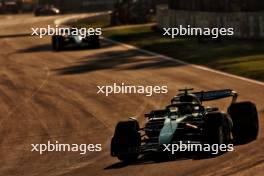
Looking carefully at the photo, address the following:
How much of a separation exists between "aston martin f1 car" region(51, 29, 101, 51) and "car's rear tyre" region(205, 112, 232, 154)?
32.6 metres

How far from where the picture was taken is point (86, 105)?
1080 inches

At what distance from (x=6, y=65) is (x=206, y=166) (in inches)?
1172

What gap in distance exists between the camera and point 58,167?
1788 centimetres

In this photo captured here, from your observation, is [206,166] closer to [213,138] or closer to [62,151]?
[213,138]

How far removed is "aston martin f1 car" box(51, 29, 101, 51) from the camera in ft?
161

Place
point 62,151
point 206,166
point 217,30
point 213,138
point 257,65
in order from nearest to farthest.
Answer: point 206,166
point 213,138
point 62,151
point 257,65
point 217,30

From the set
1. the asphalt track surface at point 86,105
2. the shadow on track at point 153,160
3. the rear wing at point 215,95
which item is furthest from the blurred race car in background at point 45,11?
the shadow on track at point 153,160

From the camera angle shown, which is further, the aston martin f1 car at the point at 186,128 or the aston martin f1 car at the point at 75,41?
the aston martin f1 car at the point at 75,41

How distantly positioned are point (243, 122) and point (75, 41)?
3196cm

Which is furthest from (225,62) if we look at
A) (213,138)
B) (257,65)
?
(213,138)

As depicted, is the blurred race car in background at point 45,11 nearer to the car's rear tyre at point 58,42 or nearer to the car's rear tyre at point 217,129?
the car's rear tyre at point 58,42

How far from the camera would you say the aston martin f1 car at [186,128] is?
1673 centimetres

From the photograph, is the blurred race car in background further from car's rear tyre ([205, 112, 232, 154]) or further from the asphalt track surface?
car's rear tyre ([205, 112, 232, 154])

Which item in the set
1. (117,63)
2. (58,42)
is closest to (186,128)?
(117,63)
